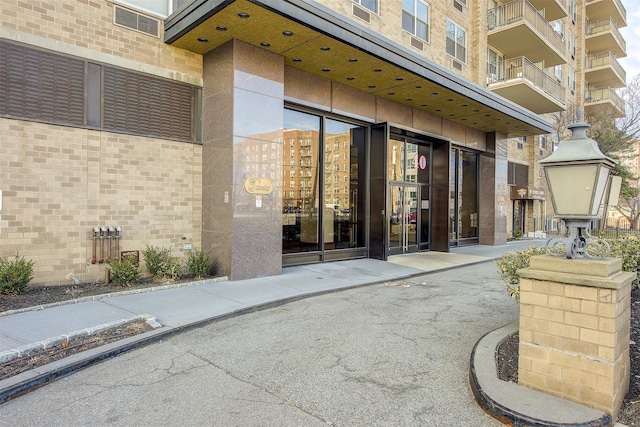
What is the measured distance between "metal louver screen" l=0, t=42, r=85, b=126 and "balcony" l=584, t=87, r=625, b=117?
32867 millimetres

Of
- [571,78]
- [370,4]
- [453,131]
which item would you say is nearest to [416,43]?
[370,4]

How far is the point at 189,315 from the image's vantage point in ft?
19.5

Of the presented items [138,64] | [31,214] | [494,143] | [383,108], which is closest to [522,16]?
[494,143]

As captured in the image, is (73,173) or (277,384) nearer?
(277,384)

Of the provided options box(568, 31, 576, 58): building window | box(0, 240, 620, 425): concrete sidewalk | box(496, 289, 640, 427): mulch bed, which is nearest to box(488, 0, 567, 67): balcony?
box(568, 31, 576, 58): building window

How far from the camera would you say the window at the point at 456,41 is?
15823 mm

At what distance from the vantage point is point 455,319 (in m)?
6.00

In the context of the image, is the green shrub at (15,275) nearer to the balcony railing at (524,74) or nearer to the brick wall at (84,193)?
the brick wall at (84,193)

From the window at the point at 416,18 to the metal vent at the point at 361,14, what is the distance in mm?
2078

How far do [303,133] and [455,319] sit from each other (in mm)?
6753

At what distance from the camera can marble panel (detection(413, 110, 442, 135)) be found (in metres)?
14.3

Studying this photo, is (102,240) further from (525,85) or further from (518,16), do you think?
(518,16)

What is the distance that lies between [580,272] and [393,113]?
10778 mm

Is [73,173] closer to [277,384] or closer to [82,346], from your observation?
[82,346]
